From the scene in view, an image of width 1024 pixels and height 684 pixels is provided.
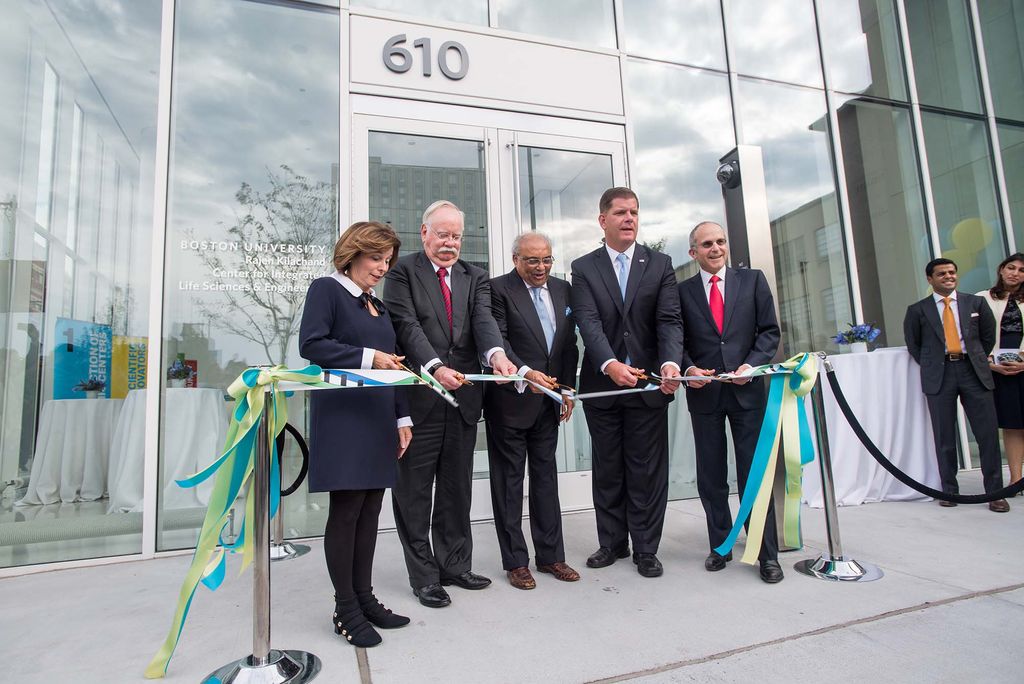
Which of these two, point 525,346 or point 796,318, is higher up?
point 796,318

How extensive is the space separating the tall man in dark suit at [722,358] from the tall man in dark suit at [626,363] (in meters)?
0.16

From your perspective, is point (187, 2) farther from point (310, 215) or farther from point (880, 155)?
point (880, 155)

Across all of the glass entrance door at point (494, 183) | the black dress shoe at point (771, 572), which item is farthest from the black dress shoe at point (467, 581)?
the glass entrance door at point (494, 183)

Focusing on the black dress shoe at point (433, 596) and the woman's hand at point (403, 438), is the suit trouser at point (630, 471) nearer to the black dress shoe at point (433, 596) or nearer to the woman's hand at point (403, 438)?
the black dress shoe at point (433, 596)

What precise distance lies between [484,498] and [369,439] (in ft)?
7.60

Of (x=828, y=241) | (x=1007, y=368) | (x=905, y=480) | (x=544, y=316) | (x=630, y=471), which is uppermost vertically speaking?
(x=828, y=241)

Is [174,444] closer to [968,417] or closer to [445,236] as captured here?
[445,236]

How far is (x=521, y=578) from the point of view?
283 centimetres

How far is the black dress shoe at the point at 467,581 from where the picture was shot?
281cm

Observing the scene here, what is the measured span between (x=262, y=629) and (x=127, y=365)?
8.26ft

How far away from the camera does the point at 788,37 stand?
620 cm

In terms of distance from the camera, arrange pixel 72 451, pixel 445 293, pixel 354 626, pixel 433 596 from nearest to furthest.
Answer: pixel 354 626, pixel 433 596, pixel 445 293, pixel 72 451

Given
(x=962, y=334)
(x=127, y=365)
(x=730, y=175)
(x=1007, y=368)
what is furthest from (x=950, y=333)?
(x=127, y=365)

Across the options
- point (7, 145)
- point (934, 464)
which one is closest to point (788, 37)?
point (934, 464)
